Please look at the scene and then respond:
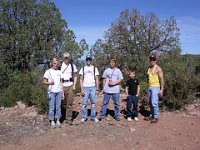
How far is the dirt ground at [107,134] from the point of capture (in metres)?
6.00

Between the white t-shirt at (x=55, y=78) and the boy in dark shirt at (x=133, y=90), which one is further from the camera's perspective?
the boy in dark shirt at (x=133, y=90)

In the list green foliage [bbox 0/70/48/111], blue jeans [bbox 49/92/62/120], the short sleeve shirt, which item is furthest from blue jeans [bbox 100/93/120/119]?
green foliage [bbox 0/70/48/111]

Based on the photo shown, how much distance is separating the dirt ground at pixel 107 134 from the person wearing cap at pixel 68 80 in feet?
1.09

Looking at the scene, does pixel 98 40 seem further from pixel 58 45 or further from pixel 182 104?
pixel 182 104

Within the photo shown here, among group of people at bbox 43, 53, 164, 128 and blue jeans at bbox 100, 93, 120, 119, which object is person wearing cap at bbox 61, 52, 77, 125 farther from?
blue jeans at bbox 100, 93, 120, 119

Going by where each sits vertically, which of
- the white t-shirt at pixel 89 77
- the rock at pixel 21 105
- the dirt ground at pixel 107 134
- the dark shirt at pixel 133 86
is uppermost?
the white t-shirt at pixel 89 77

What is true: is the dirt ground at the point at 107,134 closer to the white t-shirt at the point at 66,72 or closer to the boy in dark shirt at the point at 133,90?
the boy in dark shirt at the point at 133,90

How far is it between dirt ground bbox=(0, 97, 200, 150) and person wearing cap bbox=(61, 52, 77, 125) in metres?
0.33

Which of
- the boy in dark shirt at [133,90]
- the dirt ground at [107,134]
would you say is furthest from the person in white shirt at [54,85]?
the boy in dark shirt at [133,90]

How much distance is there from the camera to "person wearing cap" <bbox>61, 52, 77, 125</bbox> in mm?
7160

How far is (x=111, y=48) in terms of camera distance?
49.3ft

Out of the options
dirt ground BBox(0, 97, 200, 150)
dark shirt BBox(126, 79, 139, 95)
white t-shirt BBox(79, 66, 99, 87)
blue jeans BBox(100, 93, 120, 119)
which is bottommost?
dirt ground BBox(0, 97, 200, 150)

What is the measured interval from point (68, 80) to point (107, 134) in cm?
161

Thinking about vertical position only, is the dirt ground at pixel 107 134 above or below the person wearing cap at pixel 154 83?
below
